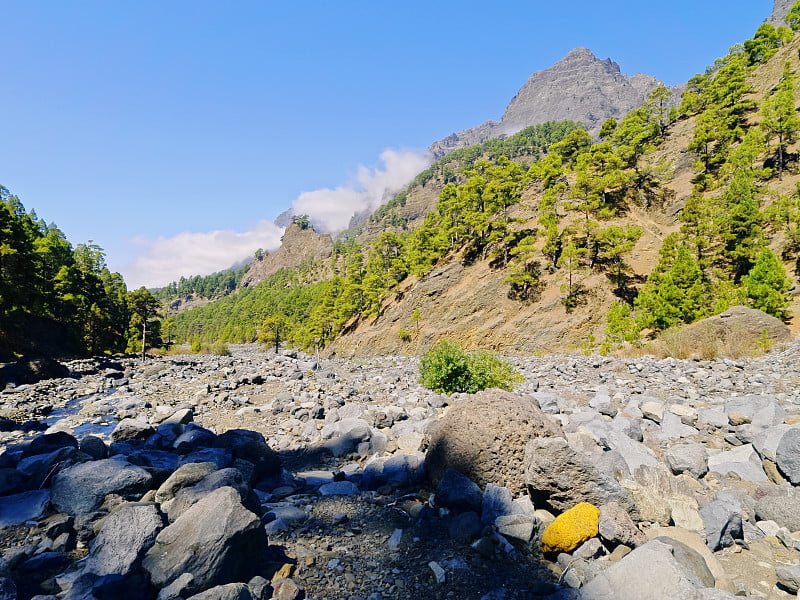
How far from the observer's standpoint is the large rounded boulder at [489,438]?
5.40 meters

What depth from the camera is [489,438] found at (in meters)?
5.53

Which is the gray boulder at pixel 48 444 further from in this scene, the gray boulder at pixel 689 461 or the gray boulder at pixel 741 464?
the gray boulder at pixel 741 464

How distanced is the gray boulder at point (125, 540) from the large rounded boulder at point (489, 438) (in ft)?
12.2

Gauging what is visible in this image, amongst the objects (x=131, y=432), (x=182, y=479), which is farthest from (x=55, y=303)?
(x=182, y=479)

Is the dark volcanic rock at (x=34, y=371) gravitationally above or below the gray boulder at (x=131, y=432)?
above

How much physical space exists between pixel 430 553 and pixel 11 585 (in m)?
3.70

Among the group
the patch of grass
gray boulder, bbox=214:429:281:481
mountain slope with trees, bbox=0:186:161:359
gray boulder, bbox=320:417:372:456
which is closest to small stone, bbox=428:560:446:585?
gray boulder, bbox=214:429:281:481

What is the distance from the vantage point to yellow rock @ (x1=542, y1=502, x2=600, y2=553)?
4.04m

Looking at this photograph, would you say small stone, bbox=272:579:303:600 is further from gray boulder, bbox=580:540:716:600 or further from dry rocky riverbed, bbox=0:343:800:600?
gray boulder, bbox=580:540:716:600

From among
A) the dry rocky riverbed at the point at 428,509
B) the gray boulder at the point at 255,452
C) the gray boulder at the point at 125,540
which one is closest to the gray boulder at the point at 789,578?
the dry rocky riverbed at the point at 428,509

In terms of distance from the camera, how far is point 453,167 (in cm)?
19538

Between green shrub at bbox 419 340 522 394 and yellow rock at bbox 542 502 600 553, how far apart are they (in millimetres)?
7497

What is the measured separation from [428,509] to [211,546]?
2728 millimetres

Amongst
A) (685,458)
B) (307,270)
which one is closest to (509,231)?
(685,458)
